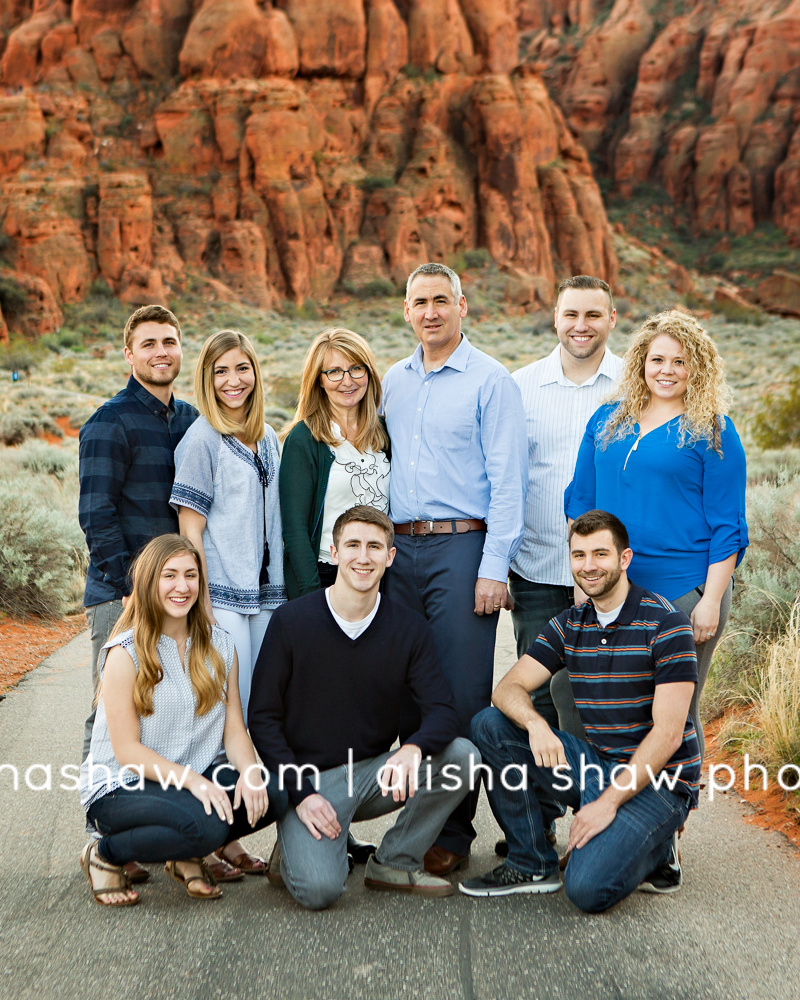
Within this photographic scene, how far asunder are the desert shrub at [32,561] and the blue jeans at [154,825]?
5430 millimetres

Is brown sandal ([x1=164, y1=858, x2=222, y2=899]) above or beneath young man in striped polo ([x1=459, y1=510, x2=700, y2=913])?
beneath

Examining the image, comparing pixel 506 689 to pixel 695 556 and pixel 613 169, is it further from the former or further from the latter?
pixel 613 169

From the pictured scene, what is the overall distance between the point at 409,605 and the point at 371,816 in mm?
891

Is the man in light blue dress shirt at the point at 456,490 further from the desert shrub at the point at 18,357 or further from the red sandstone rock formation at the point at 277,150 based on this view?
the red sandstone rock formation at the point at 277,150

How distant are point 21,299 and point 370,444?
125ft

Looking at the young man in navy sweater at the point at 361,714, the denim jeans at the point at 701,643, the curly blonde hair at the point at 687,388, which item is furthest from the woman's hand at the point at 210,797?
the curly blonde hair at the point at 687,388

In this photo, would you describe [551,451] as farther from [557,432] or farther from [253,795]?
[253,795]

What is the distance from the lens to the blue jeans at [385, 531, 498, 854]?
399cm

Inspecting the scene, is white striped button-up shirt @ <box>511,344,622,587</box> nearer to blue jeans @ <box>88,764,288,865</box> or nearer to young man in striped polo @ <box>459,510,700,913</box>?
young man in striped polo @ <box>459,510,700,913</box>

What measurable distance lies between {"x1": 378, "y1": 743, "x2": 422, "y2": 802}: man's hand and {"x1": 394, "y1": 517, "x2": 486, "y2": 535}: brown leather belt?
3.18ft

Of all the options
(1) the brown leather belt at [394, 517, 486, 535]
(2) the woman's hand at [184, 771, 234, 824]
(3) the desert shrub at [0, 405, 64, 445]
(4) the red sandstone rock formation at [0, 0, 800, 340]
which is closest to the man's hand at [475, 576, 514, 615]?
(1) the brown leather belt at [394, 517, 486, 535]

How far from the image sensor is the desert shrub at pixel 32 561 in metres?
8.59

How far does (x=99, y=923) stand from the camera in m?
3.33

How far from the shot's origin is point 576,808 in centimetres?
371
